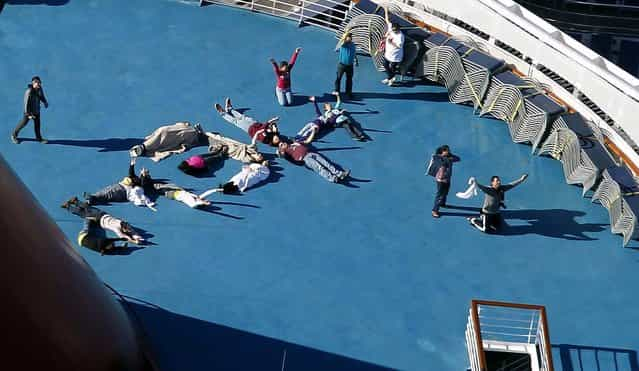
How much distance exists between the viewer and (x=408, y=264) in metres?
20.3

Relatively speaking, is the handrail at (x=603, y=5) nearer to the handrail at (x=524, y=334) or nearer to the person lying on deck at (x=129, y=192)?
the handrail at (x=524, y=334)

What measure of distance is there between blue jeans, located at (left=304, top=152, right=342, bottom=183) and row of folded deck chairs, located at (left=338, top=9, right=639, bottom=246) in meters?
3.39

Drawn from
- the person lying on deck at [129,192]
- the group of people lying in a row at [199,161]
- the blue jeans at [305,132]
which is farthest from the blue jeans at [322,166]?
the person lying on deck at [129,192]

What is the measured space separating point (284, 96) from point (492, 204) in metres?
5.43

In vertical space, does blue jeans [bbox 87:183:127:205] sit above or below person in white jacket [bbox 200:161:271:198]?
below

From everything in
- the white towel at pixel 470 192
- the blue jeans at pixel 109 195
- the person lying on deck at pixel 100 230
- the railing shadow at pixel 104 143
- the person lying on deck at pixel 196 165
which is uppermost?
the white towel at pixel 470 192

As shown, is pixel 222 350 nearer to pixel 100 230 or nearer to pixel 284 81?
pixel 100 230

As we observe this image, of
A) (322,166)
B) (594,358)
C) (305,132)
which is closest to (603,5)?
(305,132)

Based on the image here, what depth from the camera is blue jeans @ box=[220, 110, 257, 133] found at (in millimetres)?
22969

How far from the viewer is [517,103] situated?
22.8m

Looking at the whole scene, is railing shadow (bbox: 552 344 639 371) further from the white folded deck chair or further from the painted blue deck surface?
the white folded deck chair

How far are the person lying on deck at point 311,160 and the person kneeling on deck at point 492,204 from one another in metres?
2.71

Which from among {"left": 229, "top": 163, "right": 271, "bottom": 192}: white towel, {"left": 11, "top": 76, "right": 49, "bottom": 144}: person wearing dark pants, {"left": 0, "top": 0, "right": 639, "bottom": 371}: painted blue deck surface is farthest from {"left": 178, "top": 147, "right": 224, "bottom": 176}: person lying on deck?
{"left": 11, "top": 76, "right": 49, "bottom": 144}: person wearing dark pants

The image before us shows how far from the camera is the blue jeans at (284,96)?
23500 millimetres
